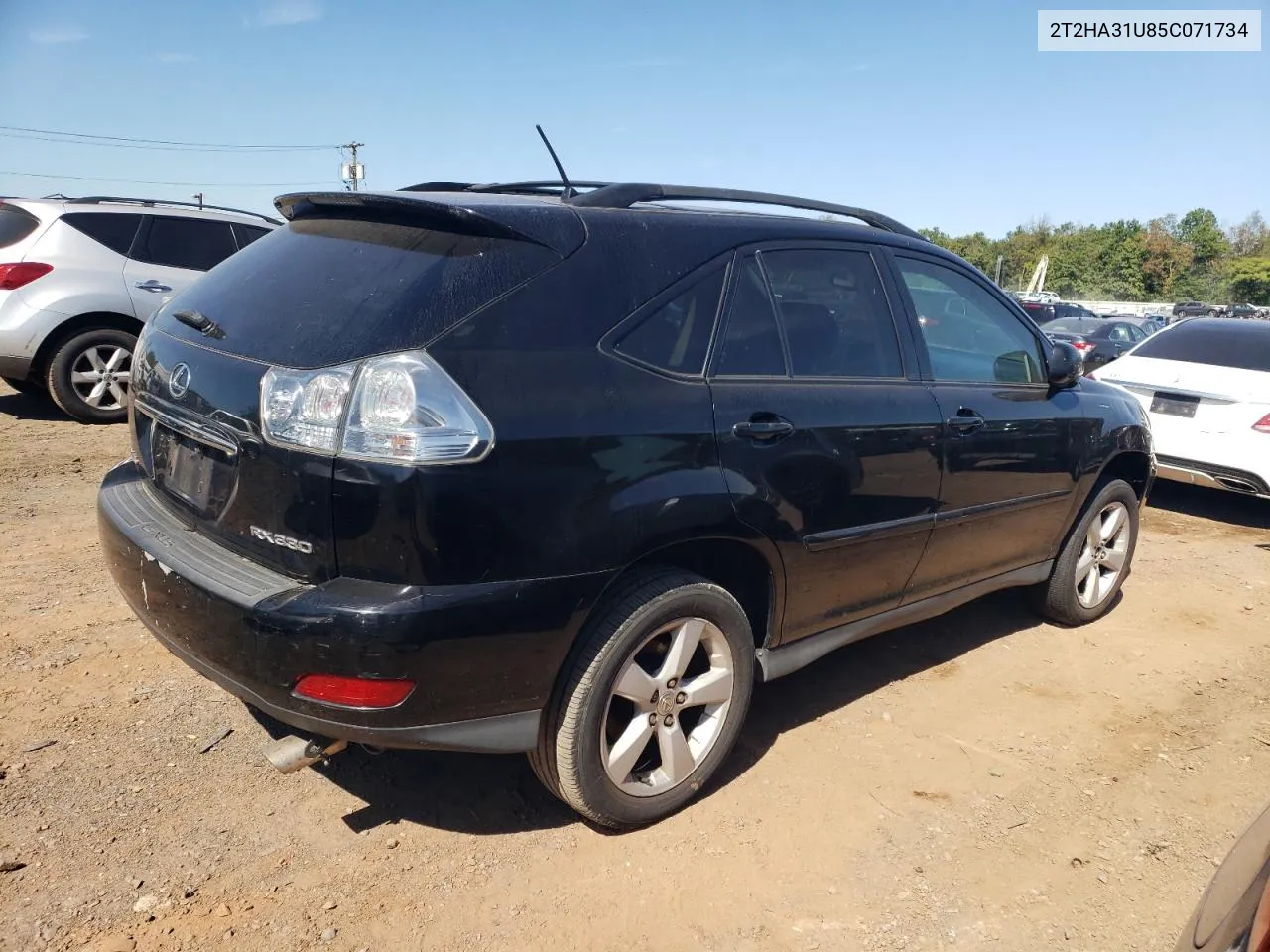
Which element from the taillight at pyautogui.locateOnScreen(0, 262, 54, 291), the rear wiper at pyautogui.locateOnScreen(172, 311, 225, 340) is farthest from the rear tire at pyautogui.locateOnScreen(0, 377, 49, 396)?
the rear wiper at pyautogui.locateOnScreen(172, 311, 225, 340)

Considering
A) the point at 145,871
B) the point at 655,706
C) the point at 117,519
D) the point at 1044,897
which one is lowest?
the point at 1044,897

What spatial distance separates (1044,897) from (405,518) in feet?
6.70

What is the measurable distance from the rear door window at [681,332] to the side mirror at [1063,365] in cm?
197

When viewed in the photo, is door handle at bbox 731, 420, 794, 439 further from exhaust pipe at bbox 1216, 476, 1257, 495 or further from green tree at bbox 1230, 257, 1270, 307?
green tree at bbox 1230, 257, 1270, 307

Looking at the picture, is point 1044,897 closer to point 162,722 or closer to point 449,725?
point 449,725

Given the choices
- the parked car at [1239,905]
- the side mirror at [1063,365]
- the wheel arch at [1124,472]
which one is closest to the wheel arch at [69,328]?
the side mirror at [1063,365]

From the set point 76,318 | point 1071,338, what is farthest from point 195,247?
point 1071,338

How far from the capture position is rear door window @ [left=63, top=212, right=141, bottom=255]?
7719 mm

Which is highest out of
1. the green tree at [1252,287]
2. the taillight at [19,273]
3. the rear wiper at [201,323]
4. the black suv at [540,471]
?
the green tree at [1252,287]

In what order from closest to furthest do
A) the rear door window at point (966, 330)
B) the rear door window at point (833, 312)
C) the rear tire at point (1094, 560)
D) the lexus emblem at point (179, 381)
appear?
the lexus emblem at point (179, 381) < the rear door window at point (833, 312) < the rear door window at point (966, 330) < the rear tire at point (1094, 560)

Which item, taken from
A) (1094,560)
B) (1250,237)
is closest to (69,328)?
(1094,560)

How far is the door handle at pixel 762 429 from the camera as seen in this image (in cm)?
285

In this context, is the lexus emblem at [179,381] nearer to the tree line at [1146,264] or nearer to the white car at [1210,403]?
the white car at [1210,403]

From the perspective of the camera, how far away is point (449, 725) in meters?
2.43
